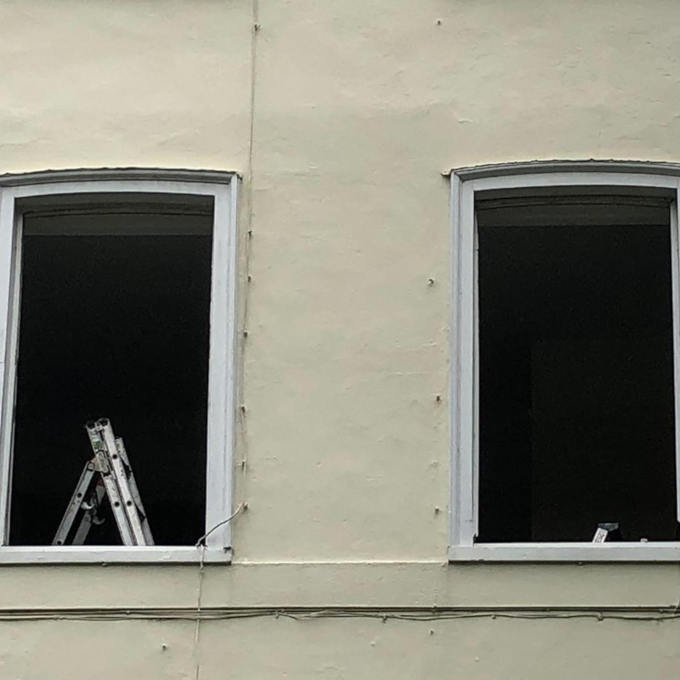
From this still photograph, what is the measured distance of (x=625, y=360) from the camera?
9031 millimetres

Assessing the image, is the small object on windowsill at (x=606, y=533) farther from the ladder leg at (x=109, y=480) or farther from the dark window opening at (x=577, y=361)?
the ladder leg at (x=109, y=480)

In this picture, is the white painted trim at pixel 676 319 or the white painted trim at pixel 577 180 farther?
the white painted trim at pixel 577 180

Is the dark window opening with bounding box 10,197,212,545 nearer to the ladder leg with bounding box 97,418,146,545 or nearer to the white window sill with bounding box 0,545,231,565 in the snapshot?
the ladder leg with bounding box 97,418,146,545

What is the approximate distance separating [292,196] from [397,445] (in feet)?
4.45

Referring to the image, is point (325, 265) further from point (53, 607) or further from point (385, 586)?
point (53, 607)

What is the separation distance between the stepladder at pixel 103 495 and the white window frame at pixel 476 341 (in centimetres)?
157

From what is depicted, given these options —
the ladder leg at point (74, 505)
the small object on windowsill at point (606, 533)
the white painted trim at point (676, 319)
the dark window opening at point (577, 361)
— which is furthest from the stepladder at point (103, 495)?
the white painted trim at point (676, 319)

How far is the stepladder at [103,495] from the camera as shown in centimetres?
767

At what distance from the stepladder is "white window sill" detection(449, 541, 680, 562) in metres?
1.59

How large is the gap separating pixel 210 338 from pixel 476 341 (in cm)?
130

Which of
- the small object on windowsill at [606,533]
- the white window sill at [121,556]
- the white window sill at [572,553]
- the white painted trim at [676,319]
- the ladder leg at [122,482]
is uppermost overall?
the white painted trim at [676,319]

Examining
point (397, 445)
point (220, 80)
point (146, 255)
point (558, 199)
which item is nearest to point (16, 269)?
point (146, 255)

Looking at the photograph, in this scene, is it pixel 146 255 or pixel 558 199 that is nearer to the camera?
pixel 558 199

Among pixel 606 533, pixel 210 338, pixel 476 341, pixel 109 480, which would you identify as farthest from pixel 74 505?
pixel 606 533
